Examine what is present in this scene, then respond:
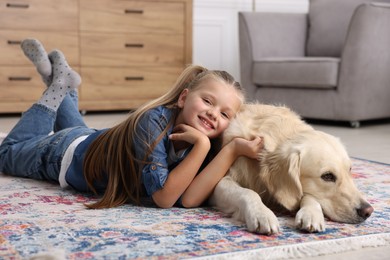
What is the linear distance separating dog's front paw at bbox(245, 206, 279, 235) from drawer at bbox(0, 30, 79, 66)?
3886mm

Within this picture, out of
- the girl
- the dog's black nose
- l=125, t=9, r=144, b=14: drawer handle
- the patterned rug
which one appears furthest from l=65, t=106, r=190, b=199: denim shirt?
l=125, t=9, r=144, b=14: drawer handle

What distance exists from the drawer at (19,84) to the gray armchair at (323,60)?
1856 millimetres

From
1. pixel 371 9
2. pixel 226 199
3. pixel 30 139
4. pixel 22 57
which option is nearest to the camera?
pixel 226 199

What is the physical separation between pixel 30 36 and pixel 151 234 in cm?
391

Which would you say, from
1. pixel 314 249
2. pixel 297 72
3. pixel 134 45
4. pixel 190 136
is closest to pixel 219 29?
pixel 134 45

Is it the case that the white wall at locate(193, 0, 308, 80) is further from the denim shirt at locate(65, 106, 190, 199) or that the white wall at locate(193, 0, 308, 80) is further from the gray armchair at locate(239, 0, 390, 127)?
the denim shirt at locate(65, 106, 190, 199)

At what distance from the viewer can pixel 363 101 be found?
473 cm

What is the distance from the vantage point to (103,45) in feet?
17.9

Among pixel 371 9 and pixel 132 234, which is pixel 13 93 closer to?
pixel 371 9

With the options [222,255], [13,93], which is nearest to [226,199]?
[222,255]

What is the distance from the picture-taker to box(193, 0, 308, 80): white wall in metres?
6.52

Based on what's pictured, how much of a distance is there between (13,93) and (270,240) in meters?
4.00

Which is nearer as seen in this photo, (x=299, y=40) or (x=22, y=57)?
(x=22, y=57)

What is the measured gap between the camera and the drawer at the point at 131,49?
541 centimetres
